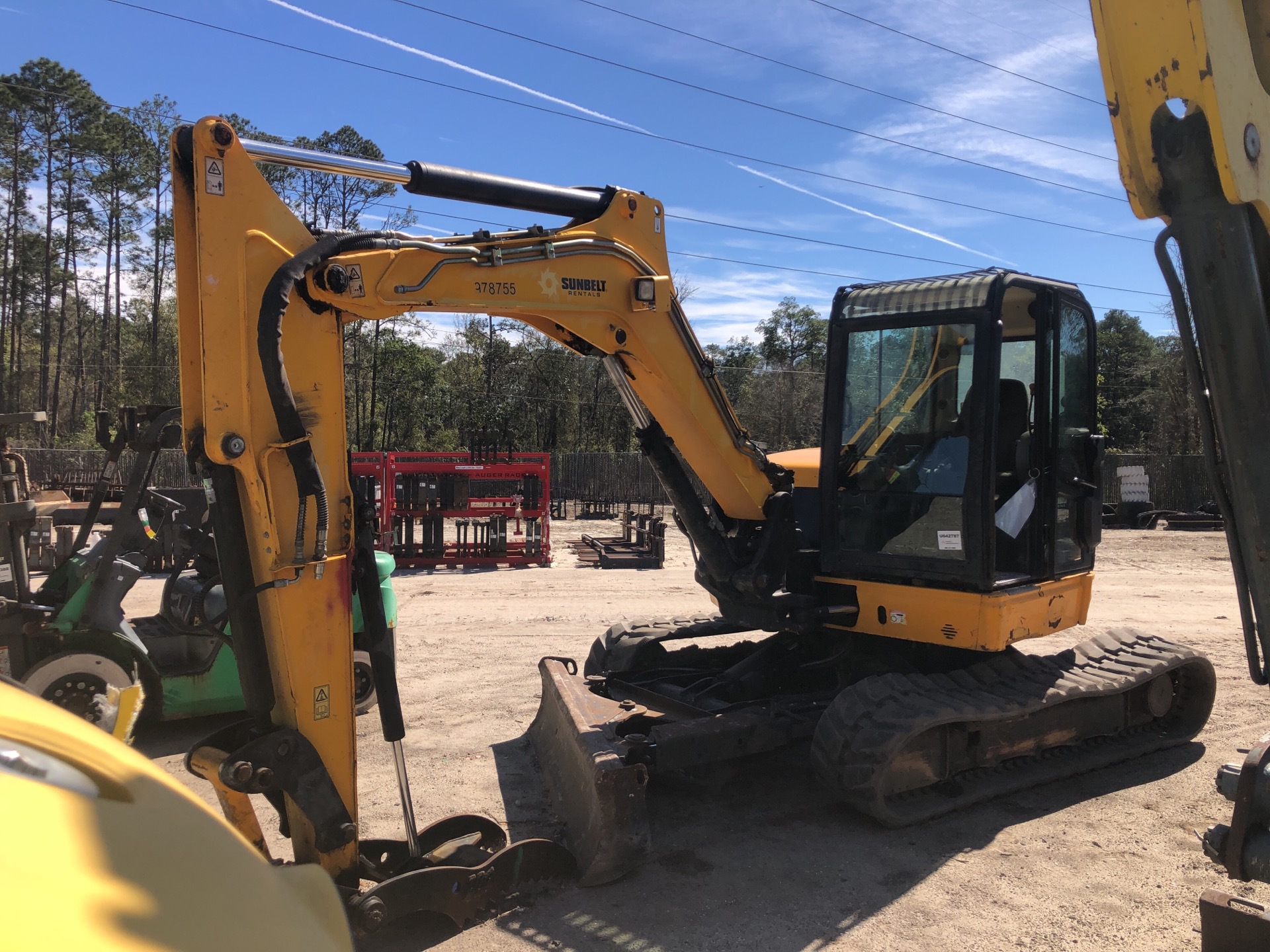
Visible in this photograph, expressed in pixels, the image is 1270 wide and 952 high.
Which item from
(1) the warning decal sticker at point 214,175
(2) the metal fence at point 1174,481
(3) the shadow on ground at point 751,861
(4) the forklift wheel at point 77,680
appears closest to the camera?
(1) the warning decal sticker at point 214,175

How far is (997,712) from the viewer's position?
5027mm

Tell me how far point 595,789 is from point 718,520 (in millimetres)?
1908

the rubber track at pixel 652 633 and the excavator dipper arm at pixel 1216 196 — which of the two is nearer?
the excavator dipper arm at pixel 1216 196

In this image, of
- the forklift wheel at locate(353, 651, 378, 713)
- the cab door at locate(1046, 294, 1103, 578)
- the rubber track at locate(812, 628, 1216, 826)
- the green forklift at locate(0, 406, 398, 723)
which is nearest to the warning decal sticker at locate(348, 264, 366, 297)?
the green forklift at locate(0, 406, 398, 723)

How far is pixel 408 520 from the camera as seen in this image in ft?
47.2

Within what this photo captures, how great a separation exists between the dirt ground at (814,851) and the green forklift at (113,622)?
1.60 feet

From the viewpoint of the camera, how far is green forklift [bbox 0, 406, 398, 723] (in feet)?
18.5

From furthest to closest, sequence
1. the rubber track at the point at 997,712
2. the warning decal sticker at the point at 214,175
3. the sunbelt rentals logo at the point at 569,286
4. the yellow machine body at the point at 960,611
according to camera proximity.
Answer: the yellow machine body at the point at 960,611, the rubber track at the point at 997,712, the sunbelt rentals logo at the point at 569,286, the warning decal sticker at the point at 214,175

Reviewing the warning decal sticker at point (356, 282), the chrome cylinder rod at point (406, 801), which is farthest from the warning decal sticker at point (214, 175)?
the chrome cylinder rod at point (406, 801)

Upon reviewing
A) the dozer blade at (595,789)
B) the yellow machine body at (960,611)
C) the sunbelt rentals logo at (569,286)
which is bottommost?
the dozer blade at (595,789)

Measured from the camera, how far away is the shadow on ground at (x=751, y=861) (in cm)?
383

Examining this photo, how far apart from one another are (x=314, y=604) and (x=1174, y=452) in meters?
37.9

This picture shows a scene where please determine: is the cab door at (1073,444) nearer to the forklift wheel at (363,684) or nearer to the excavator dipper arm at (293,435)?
the excavator dipper arm at (293,435)

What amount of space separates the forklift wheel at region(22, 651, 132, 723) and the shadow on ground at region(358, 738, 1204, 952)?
246cm
